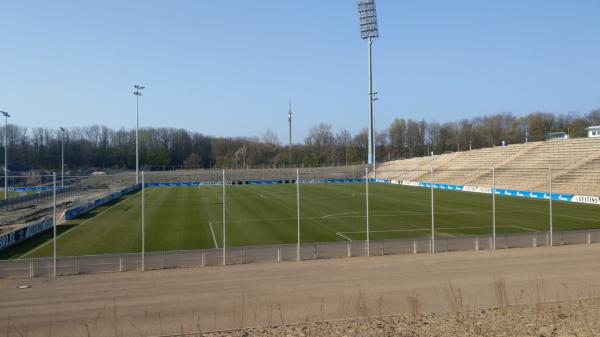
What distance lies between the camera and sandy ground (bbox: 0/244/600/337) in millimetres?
11906

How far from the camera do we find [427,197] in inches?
2071

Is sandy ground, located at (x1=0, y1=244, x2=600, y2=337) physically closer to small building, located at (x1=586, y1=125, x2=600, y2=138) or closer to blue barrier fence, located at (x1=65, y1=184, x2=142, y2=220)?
blue barrier fence, located at (x1=65, y1=184, x2=142, y2=220)

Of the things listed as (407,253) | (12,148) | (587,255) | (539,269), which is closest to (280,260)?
(407,253)

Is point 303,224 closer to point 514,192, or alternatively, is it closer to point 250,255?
point 250,255

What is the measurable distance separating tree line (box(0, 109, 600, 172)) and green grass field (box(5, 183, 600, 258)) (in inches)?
3077

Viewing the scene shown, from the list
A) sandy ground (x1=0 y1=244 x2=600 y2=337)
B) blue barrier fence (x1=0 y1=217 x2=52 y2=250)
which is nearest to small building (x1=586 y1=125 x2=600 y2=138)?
sandy ground (x1=0 y1=244 x2=600 y2=337)

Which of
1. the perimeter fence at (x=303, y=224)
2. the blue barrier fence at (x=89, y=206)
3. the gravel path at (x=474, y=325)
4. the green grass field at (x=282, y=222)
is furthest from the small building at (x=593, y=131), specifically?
the gravel path at (x=474, y=325)

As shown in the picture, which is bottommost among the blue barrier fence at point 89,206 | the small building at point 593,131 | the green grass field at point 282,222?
the green grass field at point 282,222

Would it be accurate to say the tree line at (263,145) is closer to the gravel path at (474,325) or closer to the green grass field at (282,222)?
the green grass field at (282,222)

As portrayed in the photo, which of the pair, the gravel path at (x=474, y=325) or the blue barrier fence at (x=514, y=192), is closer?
the gravel path at (x=474, y=325)

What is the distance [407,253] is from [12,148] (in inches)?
5187

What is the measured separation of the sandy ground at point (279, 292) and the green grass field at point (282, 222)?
8098 mm

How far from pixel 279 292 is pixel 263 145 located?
142 meters

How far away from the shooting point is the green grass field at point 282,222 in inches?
1046
